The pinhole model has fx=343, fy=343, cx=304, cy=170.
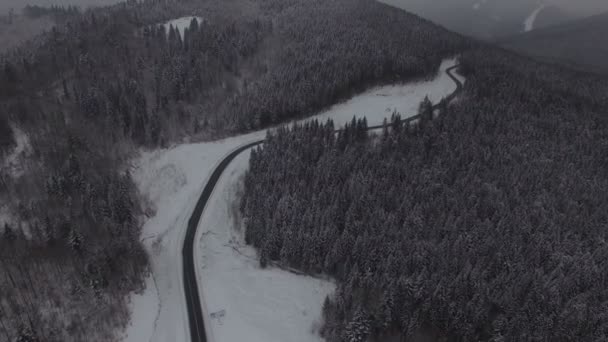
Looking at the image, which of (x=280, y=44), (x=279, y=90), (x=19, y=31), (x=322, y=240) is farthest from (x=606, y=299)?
(x=19, y=31)

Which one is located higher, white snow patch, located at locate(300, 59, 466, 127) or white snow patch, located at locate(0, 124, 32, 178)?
white snow patch, located at locate(300, 59, 466, 127)

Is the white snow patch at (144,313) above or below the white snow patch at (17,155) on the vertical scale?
below

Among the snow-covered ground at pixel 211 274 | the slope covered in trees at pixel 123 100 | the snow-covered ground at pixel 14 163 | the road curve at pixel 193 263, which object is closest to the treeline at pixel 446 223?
the snow-covered ground at pixel 211 274

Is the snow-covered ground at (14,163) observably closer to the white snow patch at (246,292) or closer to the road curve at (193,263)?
the road curve at (193,263)

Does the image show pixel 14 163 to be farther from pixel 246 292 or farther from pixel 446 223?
pixel 446 223

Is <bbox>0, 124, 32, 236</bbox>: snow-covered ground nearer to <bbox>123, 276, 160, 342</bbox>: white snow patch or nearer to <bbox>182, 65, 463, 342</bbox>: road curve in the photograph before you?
<bbox>123, 276, 160, 342</bbox>: white snow patch

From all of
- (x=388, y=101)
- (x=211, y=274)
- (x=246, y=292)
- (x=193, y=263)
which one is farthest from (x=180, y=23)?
(x=246, y=292)

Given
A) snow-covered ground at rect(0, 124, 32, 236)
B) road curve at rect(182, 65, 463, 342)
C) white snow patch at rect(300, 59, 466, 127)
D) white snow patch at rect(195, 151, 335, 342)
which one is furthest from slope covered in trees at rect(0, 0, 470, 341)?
white snow patch at rect(195, 151, 335, 342)
